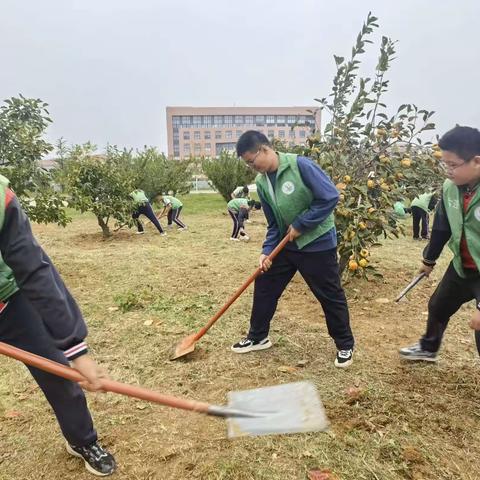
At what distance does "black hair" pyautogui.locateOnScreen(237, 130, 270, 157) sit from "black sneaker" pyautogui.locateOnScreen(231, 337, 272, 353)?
5.22ft

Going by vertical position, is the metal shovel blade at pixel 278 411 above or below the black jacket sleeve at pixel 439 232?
below

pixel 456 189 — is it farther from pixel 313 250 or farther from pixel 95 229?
pixel 95 229

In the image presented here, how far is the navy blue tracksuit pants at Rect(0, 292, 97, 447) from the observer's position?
2010 millimetres

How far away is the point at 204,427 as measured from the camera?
266cm

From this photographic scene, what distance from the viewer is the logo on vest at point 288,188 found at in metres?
3.12

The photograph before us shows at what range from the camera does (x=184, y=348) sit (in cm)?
361

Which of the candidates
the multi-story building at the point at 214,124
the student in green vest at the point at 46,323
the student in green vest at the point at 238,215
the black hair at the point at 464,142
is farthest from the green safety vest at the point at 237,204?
the multi-story building at the point at 214,124

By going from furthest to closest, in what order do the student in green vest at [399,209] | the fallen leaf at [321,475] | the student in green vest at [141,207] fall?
the student in green vest at [141,207]
the student in green vest at [399,209]
the fallen leaf at [321,475]

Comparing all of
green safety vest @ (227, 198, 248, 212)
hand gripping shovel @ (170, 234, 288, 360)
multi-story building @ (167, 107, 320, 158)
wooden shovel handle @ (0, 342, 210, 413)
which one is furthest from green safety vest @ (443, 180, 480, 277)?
multi-story building @ (167, 107, 320, 158)

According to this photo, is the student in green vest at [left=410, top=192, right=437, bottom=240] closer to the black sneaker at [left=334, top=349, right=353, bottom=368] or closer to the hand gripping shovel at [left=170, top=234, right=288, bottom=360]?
the black sneaker at [left=334, top=349, right=353, bottom=368]

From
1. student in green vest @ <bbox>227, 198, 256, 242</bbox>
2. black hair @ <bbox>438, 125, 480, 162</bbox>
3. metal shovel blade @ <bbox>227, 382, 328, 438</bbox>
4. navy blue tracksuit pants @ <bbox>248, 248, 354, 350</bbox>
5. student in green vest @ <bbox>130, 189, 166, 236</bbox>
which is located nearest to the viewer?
metal shovel blade @ <bbox>227, 382, 328, 438</bbox>

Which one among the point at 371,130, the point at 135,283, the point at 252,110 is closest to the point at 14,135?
the point at 135,283

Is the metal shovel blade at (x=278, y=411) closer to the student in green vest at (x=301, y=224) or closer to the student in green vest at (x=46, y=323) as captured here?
the student in green vest at (x=46, y=323)

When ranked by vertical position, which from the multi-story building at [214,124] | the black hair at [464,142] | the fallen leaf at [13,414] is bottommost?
the fallen leaf at [13,414]
